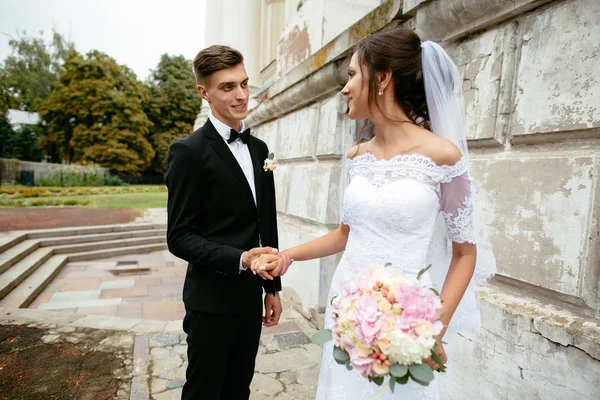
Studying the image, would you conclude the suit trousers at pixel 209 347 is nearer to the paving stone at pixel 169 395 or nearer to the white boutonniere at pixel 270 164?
the white boutonniere at pixel 270 164

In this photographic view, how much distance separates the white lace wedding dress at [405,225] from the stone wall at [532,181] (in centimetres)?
46

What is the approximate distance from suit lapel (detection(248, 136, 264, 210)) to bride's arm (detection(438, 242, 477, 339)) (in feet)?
3.20

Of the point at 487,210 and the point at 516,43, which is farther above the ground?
the point at 516,43

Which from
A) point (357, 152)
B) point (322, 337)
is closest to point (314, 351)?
point (357, 152)

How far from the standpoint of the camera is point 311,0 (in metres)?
4.74

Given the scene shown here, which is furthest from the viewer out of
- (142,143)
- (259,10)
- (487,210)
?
(142,143)

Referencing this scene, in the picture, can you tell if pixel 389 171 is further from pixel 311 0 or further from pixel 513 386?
pixel 311 0

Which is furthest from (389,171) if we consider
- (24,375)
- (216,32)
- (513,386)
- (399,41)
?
(216,32)

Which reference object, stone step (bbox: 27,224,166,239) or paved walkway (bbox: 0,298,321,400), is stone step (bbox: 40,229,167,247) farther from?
paved walkway (bbox: 0,298,321,400)

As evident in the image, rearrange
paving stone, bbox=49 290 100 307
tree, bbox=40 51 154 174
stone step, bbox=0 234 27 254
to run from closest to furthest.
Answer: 1. paving stone, bbox=49 290 100 307
2. stone step, bbox=0 234 27 254
3. tree, bbox=40 51 154 174

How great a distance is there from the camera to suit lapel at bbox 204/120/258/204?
1874 mm

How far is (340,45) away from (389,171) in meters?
2.34

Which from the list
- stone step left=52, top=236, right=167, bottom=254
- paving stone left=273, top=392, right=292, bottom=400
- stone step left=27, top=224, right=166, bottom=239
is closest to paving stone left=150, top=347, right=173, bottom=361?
paving stone left=273, top=392, right=292, bottom=400

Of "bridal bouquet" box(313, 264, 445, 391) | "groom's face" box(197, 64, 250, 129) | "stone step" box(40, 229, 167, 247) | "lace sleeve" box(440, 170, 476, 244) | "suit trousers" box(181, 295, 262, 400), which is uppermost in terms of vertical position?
"groom's face" box(197, 64, 250, 129)
